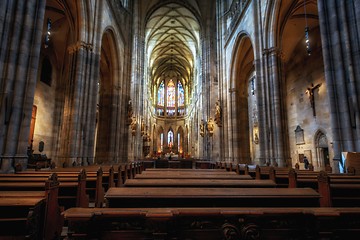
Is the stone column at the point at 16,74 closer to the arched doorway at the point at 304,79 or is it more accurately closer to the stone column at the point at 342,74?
the stone column at the point at 342,74

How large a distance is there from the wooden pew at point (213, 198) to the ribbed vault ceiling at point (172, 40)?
2823 centimetres

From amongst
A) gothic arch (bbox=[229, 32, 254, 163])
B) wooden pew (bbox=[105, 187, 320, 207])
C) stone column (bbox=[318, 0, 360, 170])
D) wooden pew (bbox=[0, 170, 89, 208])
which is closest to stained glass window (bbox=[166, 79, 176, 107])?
gothic arch (bbox=[229, 32, 254, 163])

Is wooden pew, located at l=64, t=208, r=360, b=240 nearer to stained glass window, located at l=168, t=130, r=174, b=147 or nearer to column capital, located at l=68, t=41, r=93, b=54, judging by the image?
column capital, located at l=68, t=41, r=93, b=54

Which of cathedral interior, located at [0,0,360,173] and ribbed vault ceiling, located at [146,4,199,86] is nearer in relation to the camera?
cathedral interior, located at [0,0,360,173]

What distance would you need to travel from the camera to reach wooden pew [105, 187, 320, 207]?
7.73ft

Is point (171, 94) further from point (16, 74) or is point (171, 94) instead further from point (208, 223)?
point (208, 223)

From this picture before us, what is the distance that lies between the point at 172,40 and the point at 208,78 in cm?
1684

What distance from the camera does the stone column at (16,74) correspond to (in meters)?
5.37

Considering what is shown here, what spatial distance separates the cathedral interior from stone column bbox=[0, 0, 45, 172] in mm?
25

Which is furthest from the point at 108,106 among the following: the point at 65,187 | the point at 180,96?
the point at 180,96

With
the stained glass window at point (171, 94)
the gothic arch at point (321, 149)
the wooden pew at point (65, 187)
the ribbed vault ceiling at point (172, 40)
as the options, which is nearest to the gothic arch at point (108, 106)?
the wooden pew at point (65, 187)

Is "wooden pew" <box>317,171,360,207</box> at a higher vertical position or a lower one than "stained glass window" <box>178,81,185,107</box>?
lower

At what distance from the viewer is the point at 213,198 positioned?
2.41 m

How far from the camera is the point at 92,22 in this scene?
10.9 m
